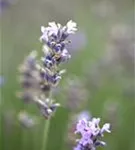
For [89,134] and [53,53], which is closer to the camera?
[89,134]

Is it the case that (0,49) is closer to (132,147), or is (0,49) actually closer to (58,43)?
(132,147)

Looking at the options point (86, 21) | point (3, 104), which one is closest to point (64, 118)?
point (3, 104)

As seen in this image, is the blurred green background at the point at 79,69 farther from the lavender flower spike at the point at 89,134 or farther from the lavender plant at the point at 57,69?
the lavender flower spike at the point at 89,134

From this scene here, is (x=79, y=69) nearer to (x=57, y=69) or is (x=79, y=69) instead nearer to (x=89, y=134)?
(x=57, y=69)

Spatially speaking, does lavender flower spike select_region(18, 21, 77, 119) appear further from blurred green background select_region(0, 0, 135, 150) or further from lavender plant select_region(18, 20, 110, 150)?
blurred green background select_region(0, 0, 135, 150)

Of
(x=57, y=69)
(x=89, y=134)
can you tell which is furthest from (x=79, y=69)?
(x=89, y=134)

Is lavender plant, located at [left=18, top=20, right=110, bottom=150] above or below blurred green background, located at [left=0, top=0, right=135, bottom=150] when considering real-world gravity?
below

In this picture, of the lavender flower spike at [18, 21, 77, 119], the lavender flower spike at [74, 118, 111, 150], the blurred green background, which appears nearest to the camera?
the lavender flower spike at [74, 118, 111, 150]

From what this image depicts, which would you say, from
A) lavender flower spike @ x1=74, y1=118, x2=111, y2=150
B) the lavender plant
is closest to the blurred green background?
the lavender plant
